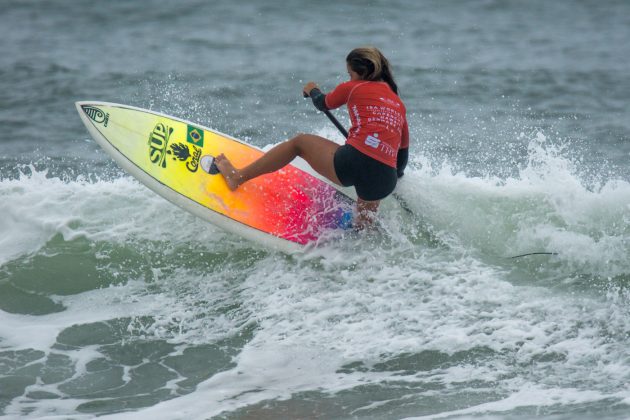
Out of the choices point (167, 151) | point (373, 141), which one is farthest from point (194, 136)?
point (373, 141)

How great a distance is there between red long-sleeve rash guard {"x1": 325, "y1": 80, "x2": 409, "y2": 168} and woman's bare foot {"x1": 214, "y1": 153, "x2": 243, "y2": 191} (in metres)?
0.95

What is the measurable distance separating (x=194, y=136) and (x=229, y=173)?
458mm

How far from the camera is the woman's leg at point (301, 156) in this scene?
5.84m

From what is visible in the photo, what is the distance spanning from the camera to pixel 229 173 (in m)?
6.28

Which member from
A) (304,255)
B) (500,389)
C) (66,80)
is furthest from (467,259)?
(66,80)

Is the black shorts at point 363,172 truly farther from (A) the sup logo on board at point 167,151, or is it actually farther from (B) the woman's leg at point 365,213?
(A) the sup logo on board at point 167,151

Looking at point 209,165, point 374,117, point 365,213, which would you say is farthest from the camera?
point 209,165

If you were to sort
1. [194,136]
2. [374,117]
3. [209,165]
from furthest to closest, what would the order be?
[194,136] < [209,165] < [374,117]

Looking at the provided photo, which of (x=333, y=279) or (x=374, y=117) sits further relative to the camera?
(x=333, y=279)

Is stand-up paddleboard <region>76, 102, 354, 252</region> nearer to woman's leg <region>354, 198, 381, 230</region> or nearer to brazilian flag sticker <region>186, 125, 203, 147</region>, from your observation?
brazilian flag sticker <region>186, 125, 203, 147</region>

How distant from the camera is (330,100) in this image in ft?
19.0

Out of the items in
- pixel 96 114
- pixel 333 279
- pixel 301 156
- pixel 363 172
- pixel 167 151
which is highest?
pixel 96 114

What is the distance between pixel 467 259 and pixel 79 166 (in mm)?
4105

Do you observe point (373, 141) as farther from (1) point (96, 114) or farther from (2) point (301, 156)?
(1) point (96, 114)
